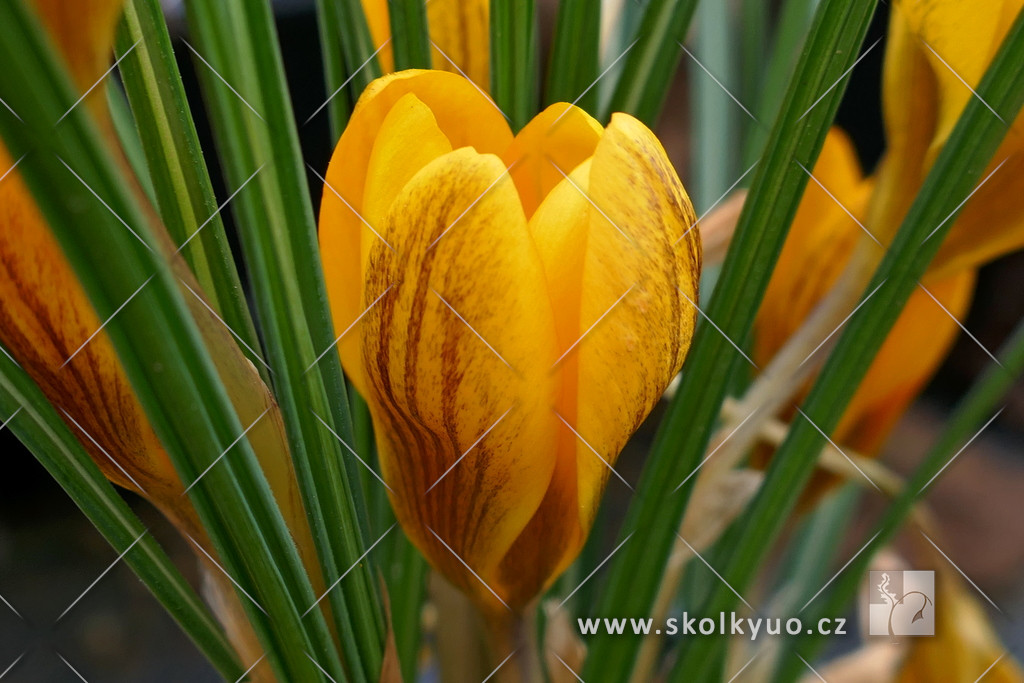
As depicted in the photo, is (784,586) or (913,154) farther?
(784,586)

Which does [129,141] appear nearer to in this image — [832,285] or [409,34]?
[409,34]

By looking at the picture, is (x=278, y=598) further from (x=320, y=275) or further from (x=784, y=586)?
(x=784, y=586)

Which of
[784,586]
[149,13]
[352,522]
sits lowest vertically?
[784,586]

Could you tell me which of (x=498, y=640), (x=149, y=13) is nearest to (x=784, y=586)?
(x=498, y=640)

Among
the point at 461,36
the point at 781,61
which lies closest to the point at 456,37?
the point at 461,36

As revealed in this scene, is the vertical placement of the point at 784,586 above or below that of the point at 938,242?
below

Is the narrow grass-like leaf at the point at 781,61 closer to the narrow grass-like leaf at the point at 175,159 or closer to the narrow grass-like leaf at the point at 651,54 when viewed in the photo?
the narrow grass-like leaf at the point at 651,54

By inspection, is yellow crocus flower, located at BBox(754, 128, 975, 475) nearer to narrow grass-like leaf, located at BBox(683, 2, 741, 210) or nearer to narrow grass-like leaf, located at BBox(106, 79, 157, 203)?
narrow grass-like leaf, located at BBox(683, 2, 741, 210)

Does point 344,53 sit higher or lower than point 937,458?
higher
